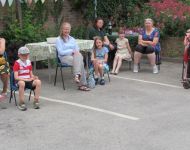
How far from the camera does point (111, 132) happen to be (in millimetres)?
6676

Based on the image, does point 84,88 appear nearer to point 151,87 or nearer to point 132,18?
point 151,87

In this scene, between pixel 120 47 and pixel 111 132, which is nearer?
pixel 111 132

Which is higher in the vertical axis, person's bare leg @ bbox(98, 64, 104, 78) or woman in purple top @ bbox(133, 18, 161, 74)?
woman in purple top @ bbox(133, 18, 161, 74)

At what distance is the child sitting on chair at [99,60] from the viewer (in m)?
10.4

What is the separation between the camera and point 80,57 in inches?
385

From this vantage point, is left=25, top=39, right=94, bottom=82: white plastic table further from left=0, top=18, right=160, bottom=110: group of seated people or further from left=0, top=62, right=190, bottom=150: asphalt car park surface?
left=0, top=62, right=190, bottom=150: asphalt car park surface

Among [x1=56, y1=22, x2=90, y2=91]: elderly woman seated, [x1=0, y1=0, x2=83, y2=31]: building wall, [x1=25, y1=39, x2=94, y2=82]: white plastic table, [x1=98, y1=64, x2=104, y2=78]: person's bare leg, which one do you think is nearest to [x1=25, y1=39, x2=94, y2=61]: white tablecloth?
[x1=25, y1=39, x2=94, y2=82]: white plastic table

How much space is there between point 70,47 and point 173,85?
2264 millimetres

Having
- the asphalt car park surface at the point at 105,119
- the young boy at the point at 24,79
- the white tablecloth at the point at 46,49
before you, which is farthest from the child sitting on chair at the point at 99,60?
the young boy at the point at 24,79

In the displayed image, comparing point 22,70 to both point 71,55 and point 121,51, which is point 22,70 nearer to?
point 71,55

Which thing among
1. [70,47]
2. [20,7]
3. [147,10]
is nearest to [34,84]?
[70,47]

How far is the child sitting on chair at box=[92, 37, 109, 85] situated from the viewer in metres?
10.4

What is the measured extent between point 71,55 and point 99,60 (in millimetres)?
840

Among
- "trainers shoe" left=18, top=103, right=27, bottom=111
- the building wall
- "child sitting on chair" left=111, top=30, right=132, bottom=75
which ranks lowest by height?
"trainers shoe" left=18, top=103, right=27, bottom=111
